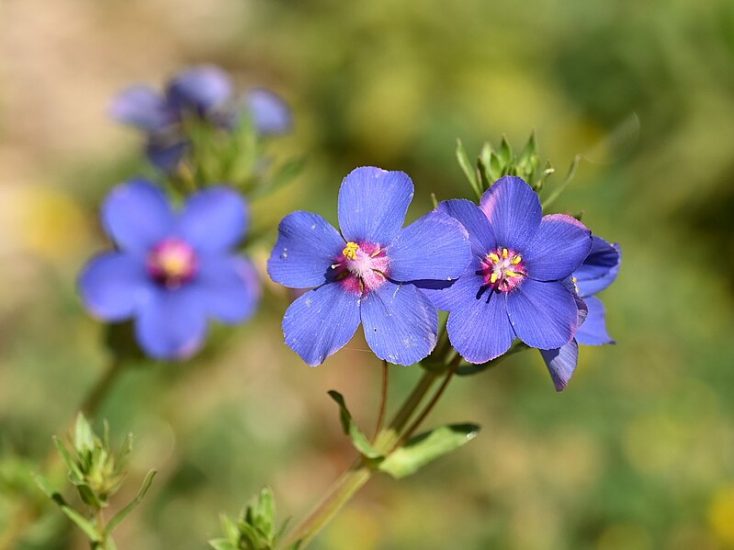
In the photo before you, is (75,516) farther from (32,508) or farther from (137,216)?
(137,216)

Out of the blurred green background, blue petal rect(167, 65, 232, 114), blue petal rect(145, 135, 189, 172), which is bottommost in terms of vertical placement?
the blurred green background

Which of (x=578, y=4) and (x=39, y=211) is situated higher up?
(x=39, y=211)

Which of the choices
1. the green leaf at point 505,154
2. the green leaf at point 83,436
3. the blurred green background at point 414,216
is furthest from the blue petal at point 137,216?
the green leaf at point 505,154

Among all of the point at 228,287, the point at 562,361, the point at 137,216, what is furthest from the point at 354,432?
the point at 137,216

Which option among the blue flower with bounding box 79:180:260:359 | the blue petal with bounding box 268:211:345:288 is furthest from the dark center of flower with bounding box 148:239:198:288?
the blue petal with bounding box 268:211:345:288

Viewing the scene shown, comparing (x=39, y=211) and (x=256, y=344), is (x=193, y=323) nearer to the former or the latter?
(x=256, y=344)

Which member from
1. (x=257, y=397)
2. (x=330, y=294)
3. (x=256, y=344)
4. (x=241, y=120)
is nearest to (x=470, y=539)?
(x=257, y=397)

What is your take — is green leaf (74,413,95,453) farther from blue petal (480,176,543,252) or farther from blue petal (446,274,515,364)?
blue petal (480,176,543,252)
